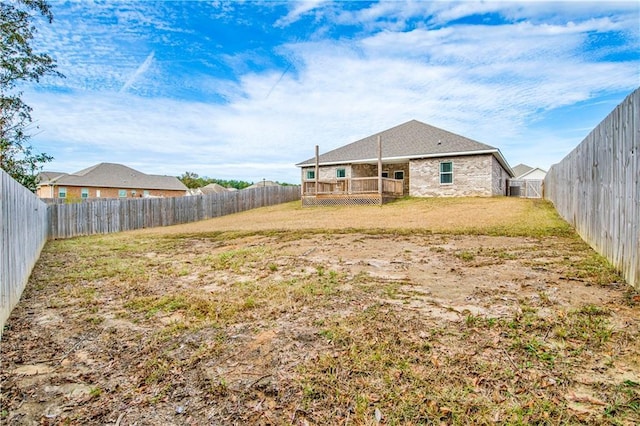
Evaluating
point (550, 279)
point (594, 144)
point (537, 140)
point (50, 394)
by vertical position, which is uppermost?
point (537, 140)

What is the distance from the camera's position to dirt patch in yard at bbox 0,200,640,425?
73.0 inches

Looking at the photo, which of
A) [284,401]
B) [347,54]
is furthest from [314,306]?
[347,54]

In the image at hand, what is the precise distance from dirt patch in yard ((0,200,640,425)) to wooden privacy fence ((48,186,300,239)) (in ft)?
32.5

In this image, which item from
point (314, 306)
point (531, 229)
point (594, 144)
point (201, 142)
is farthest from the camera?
point (201, 142)

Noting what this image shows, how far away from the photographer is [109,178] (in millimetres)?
37062

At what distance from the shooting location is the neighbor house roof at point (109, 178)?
34.7m

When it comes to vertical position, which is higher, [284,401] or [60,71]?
[60,71]

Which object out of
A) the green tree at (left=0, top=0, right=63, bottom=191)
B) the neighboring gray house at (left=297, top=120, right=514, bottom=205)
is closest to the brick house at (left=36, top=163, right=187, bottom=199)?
the green tree at (left=0, top=0, right=63, bottom=191)

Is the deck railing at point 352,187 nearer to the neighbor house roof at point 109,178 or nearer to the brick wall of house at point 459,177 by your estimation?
the brick wall of house at point 459,177

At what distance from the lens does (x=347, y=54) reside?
1375 centimetres

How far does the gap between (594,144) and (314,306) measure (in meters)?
5.80

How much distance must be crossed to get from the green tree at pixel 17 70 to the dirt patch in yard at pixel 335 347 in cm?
1020

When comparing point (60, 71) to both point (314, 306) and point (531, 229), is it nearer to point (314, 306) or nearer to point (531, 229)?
point (314, 306)

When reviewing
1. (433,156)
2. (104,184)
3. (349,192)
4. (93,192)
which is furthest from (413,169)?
(93,192)
